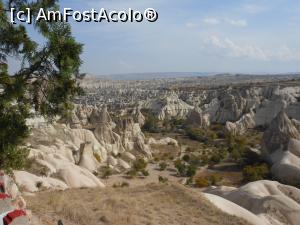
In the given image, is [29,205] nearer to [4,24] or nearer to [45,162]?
[4,24]

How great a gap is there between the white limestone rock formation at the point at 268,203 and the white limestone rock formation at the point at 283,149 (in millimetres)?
6707

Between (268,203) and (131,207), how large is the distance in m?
5.63

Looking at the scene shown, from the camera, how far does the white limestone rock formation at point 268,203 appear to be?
14766mm

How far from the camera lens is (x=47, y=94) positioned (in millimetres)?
8133

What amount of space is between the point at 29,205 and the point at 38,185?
222 inches

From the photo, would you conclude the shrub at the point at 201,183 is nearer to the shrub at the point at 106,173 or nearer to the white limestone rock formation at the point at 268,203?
the shrub at the point at 106,173

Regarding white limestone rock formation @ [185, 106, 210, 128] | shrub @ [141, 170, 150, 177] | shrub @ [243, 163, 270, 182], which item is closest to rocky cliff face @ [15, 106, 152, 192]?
shrub @ [141, 170, 150, 177]

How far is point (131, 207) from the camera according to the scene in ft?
38.2

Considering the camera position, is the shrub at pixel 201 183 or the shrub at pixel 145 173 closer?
the shrub at pixel 201 183

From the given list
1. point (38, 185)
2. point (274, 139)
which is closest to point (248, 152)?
point (274, 139)

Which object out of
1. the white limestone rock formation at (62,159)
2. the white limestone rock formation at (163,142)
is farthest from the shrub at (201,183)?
the white limestone rock formation at (163,142)

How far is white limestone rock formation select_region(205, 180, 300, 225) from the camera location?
14.8 meters

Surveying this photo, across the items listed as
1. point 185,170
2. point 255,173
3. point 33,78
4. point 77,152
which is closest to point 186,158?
point 185,170

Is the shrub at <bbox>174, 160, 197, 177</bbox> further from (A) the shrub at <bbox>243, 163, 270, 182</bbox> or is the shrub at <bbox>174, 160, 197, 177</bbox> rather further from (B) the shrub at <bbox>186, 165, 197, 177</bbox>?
(A) the shrub at <bbox>243, 163, 270, 182</bbox>
